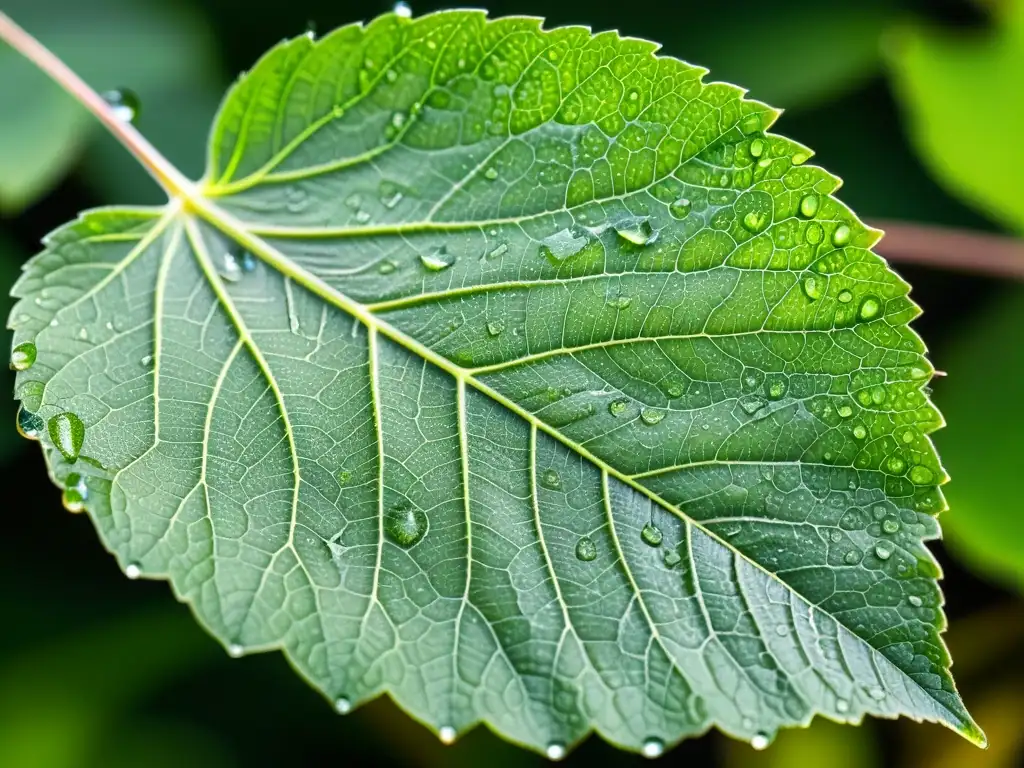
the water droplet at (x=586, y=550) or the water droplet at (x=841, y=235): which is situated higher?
the water droplet at (x=841, y=235)

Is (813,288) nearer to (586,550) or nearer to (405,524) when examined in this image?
(586,550)

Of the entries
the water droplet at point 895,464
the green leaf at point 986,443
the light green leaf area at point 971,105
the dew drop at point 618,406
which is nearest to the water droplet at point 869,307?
the water droplet at point 895,464

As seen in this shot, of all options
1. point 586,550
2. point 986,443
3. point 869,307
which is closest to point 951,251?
point 986,443

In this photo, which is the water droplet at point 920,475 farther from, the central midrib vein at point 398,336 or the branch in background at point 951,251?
the branch in background at point 951,251

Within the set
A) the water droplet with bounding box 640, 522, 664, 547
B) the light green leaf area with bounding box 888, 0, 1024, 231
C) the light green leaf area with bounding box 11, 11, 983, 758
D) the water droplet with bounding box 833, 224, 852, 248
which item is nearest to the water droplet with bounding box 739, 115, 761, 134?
the light green leaf area with bounding box 11, 11, 983, 758

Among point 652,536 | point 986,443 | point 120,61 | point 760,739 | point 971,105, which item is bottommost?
point 986,443

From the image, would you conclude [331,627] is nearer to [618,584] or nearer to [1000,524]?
[618,584]
